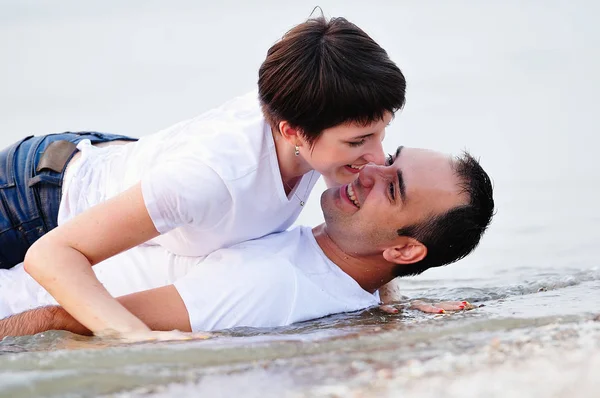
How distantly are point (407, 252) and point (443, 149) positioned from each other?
14.9 ft

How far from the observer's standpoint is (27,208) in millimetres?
4023

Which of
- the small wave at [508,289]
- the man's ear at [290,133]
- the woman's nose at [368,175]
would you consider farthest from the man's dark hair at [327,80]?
the small wave at [508,289]

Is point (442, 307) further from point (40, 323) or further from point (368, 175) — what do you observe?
point (40, 323)

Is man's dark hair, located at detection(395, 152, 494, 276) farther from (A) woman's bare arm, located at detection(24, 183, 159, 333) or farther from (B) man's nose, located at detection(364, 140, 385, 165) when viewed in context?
(A) woman's bare arm, located at detection(24, 183, 159, 333)

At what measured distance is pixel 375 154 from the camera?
363 cm

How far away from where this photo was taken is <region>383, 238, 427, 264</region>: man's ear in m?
4.18

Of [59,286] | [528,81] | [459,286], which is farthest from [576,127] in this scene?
[59,286]

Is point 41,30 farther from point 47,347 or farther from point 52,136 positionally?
point 47,347

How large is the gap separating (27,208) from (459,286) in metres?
2.72

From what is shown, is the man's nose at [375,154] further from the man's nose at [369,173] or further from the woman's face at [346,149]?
the man's nose at [369,173]

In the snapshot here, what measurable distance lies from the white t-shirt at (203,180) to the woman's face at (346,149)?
0.60ft

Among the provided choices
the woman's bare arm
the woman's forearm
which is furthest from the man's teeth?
the woman's forearm

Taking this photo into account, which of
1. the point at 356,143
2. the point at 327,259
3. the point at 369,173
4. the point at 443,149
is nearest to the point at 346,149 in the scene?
the point at 356,143

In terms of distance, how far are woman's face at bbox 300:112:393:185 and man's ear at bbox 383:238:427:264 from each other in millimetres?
634
